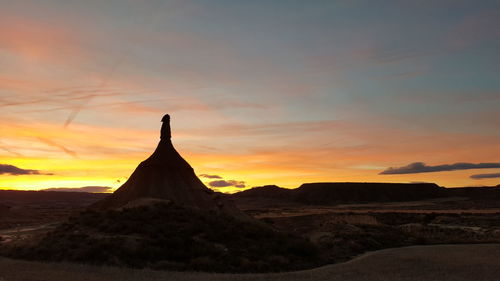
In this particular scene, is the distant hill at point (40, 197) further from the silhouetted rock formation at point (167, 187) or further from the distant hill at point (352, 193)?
the silhouetted rock formation at point (167, 187)

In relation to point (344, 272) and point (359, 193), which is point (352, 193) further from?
Result: point (344, 272)

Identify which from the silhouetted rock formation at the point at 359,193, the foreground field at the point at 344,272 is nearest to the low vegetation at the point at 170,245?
the foreground field at the point at 344,272

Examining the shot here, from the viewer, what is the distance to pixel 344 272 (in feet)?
66.7

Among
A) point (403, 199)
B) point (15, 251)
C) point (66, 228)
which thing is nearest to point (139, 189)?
point (66, 228)

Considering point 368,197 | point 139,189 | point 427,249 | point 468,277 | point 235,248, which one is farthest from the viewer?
point 368,197

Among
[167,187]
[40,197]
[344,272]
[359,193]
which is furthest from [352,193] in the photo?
[344,272]

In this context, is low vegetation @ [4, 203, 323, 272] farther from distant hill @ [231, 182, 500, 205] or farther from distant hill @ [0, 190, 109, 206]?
distant hill @ [0, 190, 109, 206]

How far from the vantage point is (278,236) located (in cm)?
2889

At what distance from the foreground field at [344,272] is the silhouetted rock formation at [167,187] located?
62.7 ft

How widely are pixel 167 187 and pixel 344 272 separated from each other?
82.4 ft

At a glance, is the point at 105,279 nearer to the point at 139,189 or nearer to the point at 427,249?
the point at 427,249

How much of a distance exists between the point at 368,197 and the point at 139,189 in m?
121

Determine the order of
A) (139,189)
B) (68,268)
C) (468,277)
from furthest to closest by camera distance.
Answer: (139,189)
(68,268)
(468,277)

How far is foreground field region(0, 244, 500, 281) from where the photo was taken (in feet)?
60.7
